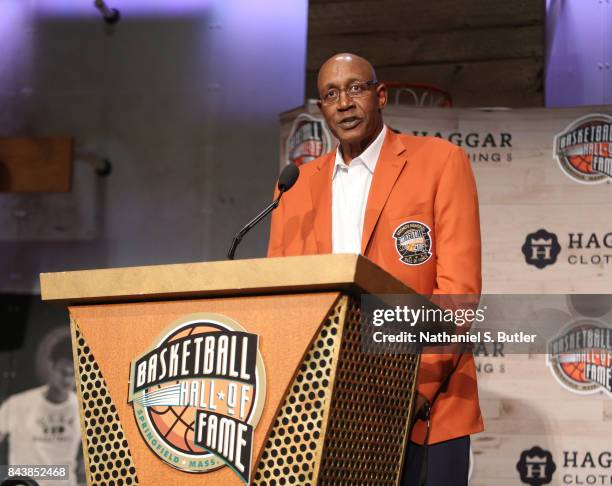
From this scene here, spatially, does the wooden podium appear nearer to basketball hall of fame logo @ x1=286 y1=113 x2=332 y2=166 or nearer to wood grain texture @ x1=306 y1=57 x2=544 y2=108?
basketball hall of fame logo @ x1=286 y1=113 x2=332 y2=166

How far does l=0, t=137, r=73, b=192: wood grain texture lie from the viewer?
4684 millimetres

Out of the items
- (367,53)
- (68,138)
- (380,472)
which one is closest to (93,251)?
(68,138)

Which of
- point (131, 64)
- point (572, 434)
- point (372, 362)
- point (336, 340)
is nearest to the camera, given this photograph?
point (336, 340)

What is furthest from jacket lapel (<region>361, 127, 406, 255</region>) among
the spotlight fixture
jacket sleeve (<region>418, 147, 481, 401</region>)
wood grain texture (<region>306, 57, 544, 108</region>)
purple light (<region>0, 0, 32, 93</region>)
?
purple light (<region>0, 0, 32, 93</region>)

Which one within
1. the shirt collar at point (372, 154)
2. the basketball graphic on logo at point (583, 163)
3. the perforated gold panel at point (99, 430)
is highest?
the basketball graphic on logo at point (583, 163)

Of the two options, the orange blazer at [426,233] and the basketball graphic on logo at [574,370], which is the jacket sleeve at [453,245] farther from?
the basketball graphic on logo at [574,370]

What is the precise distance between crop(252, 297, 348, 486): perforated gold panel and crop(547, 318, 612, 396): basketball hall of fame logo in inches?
94.3

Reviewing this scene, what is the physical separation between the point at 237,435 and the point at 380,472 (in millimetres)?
285

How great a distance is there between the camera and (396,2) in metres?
4.57

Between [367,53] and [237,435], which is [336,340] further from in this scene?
[367,53]

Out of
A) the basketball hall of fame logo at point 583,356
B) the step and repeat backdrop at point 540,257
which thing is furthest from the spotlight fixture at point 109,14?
the basketball hall of fame logo at point 583,356

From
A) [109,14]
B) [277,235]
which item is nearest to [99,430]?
[277,235]

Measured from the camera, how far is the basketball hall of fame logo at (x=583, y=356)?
356 centimetres

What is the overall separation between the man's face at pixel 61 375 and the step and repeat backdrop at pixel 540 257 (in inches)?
67.1
